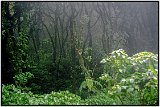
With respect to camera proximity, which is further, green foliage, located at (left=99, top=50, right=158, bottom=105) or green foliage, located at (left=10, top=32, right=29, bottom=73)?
green foliage, located at (left=10, top=32, right=29, bottom=73)

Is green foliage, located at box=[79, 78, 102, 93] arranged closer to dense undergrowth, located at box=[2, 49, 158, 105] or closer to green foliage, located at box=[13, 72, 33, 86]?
dense undergrowth, located at box=[2, 49, 158, 105]

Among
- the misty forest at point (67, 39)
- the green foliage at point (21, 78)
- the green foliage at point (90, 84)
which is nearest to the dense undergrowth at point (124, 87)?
the green foliage at point (90, 84)

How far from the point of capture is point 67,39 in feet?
16.6

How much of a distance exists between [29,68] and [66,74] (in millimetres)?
556

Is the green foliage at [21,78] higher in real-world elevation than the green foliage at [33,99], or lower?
higher

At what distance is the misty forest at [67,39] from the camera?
4.80 metres

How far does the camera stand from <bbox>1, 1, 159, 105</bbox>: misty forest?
480cm

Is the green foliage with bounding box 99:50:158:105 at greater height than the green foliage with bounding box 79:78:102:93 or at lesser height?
greater

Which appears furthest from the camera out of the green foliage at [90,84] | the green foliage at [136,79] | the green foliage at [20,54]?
the green foliage at [20,54]

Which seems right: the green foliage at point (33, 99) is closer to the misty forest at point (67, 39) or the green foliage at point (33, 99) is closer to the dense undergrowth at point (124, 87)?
the dense undergrowth at point (124, 87)

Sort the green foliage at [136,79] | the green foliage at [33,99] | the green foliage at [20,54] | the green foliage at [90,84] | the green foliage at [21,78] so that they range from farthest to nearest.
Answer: the green foliage at [20,54], the green foliage at [21,78], the green foliage at [90,84], the green foliage at [33,99], the green foliage at [136,79]

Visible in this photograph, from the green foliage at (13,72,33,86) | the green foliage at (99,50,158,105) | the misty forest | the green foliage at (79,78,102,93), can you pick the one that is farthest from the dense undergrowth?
the misty forest

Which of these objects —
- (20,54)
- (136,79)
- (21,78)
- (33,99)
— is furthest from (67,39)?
(136,79)

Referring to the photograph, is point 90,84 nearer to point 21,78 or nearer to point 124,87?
point 21,78
